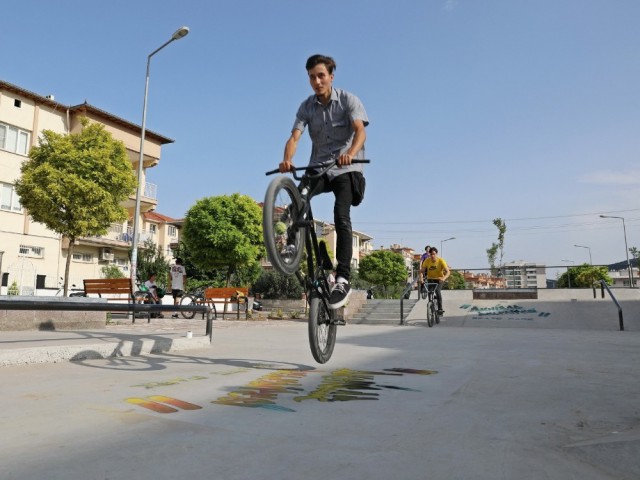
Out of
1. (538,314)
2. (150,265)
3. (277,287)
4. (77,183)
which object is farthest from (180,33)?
(150,265)

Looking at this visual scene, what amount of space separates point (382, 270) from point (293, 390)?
2837 inches

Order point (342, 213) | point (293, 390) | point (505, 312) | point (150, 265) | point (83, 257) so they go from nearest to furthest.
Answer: point (293, 390) < point (342, 213) < point (505, 312) < point (83, 257) < point (150, 265)

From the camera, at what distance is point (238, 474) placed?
1.55 metres

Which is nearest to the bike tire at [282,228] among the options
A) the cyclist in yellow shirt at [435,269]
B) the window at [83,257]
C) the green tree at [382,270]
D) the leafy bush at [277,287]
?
the cyclist in yellow shirt at [435,269]

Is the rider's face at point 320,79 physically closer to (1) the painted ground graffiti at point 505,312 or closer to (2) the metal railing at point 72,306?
(2) the metal railing at point 72,306

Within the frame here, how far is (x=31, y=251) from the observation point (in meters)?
28.8

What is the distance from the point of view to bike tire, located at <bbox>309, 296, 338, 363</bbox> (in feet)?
13.1

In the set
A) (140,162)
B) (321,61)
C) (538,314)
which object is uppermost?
(140,162)

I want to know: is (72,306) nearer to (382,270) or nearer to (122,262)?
(122,262)

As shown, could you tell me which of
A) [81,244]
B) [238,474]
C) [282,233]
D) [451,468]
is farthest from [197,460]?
[81,244]

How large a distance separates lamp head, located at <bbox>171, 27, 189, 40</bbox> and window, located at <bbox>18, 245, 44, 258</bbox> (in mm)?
17017

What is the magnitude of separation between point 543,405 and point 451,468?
A: 1.32m

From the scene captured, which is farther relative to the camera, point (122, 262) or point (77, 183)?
point (122, 262)

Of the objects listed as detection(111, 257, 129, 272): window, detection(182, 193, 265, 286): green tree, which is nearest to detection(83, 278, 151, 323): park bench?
detection(182, 193, 265, 286): green tree
